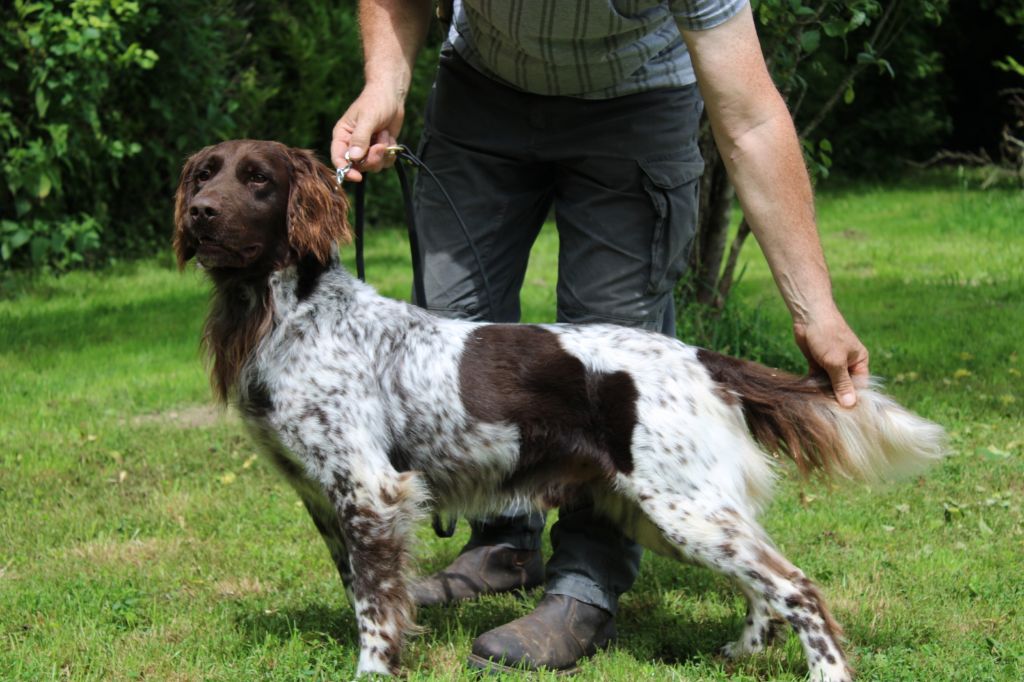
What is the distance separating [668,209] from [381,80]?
953mm

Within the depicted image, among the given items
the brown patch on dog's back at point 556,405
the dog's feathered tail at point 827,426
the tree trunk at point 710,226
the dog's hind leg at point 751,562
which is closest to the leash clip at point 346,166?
the brown patch on dog's back at point 556,405

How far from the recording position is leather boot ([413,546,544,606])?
4.04 meters

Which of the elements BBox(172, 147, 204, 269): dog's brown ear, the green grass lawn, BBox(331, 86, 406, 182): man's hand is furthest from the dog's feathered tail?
BBox(172, 147, 204, 269): dog's brown ear

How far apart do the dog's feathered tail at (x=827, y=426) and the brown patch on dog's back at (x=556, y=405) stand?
33 centimetres

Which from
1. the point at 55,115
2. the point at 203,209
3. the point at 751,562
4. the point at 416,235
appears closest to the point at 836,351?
the point at 751,562

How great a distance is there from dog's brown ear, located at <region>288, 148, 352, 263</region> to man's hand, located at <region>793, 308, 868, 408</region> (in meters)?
1.33

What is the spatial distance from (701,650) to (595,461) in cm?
76

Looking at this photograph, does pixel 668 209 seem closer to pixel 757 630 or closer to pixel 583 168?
pixel 583 168

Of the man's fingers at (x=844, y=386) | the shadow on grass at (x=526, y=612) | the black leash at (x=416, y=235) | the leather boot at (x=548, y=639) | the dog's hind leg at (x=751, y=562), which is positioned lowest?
the shadow on grass at (x=526, y=612)

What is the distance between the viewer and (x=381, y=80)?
3580mm

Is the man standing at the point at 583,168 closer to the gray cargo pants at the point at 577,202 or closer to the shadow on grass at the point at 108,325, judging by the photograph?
the gray cargo pants at the point at 577,202

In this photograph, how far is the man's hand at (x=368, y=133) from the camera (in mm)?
3426

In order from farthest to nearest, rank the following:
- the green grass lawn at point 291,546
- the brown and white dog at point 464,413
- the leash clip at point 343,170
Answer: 1. the green grass lawn at point 291,546
2. the leash clip at point 343,170
3. the brown and white dog at point 464,413

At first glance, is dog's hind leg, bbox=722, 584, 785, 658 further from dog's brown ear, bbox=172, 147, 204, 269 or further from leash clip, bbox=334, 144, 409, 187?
dog's brown ear, bbox=172, 147, 204, 269
